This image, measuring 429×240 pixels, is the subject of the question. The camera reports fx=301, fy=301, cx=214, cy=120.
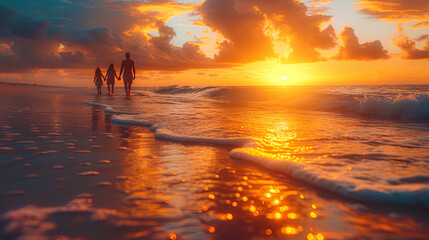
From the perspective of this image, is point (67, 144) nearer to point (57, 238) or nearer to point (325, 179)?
point (57, 238)

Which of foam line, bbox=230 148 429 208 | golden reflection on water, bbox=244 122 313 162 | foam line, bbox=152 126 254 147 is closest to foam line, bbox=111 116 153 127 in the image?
foam line, bbox=152 126 254 147

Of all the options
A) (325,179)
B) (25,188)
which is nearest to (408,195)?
(325,179)

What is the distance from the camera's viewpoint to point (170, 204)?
6.43 feet

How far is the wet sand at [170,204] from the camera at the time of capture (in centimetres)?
162

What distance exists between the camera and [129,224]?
5.46 feet

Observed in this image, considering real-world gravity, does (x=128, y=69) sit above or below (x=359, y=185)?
above

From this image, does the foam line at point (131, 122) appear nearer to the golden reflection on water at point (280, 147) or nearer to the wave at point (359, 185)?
the golden reflection on water at point (280, 147)

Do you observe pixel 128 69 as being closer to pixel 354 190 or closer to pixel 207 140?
pixel 207 140

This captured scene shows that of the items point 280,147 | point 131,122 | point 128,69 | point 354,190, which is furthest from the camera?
point 128,69

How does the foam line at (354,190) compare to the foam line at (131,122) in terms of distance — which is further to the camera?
the foam line at (131,122)

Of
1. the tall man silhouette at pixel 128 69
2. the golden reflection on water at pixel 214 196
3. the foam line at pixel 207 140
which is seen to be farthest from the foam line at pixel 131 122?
the tall man silhouette at pixel 128 69

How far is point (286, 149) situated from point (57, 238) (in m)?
2.76

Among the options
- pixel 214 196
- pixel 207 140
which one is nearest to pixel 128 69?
pixel 207 140

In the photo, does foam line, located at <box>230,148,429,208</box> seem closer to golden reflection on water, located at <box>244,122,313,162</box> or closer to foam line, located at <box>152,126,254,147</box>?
golden reflection on water, located at <box>244,122,313,162</box>
